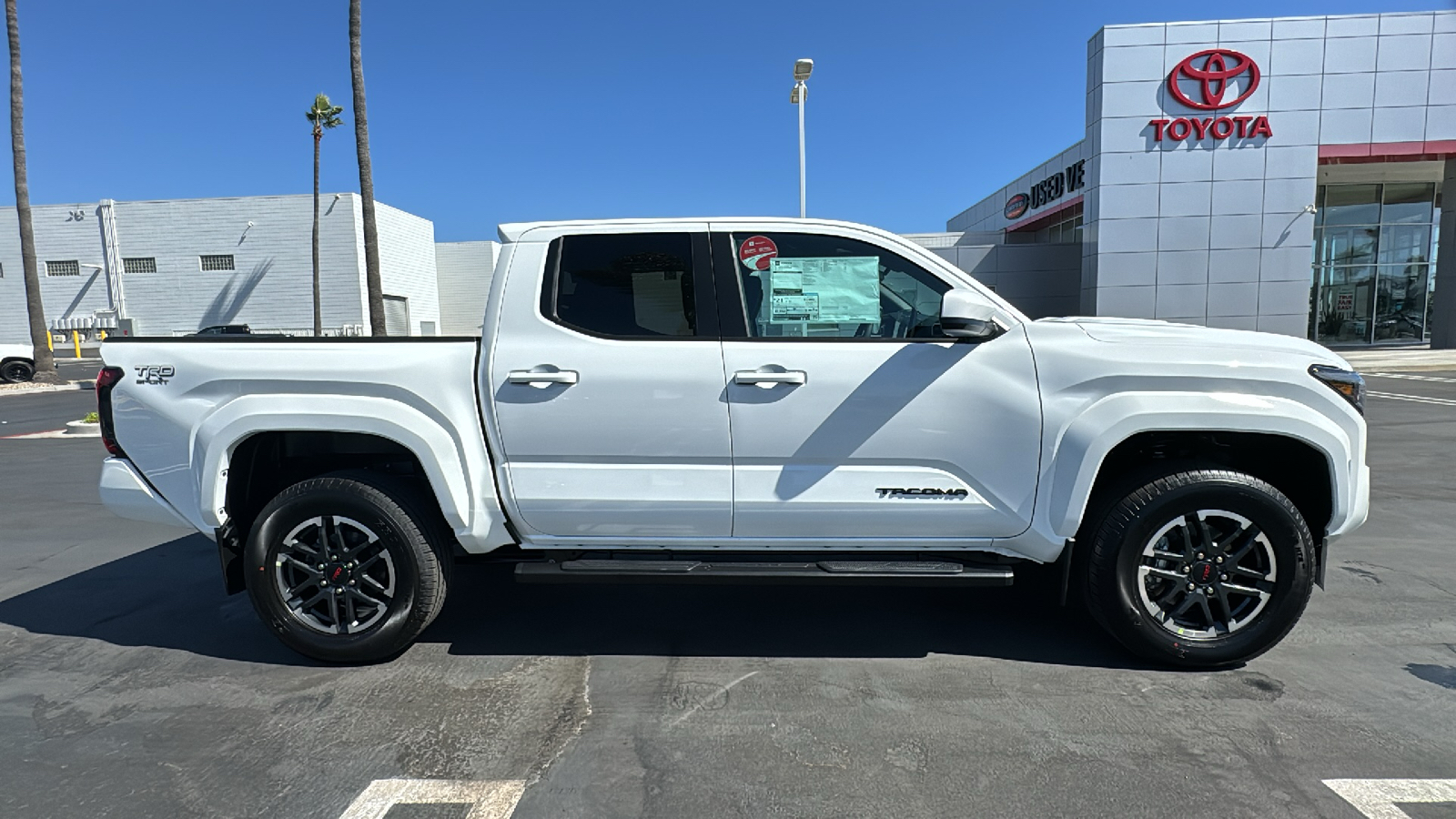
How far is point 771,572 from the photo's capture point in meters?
3.27

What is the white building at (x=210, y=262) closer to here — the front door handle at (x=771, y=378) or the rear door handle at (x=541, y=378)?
the rear door handle at (x=541, y=378)

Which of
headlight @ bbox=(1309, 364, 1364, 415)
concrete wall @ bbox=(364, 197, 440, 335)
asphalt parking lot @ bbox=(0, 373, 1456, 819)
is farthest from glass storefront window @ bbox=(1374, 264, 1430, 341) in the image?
concrete wall @ bbox=(364, 197, 440, 335)

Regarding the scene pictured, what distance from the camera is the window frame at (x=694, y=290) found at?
3.34 meters

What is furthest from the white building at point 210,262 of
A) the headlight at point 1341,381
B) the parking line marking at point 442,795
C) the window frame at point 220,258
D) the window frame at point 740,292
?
the headlight at point 1341,381

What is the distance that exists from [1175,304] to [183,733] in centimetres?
2291

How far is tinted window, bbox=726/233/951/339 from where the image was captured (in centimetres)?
337

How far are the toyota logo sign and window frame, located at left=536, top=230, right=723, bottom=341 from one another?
68.5 feet

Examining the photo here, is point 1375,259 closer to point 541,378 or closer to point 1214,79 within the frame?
point 1214,79

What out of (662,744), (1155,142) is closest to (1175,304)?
(1155,142)

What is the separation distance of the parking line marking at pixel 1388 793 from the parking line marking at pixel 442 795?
104 inches

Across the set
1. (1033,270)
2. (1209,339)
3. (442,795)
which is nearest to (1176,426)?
(1209,339)

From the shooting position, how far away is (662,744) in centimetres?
279

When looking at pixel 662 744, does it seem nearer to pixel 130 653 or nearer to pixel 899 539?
pixel 899 539

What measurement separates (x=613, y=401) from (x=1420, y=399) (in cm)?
1552
